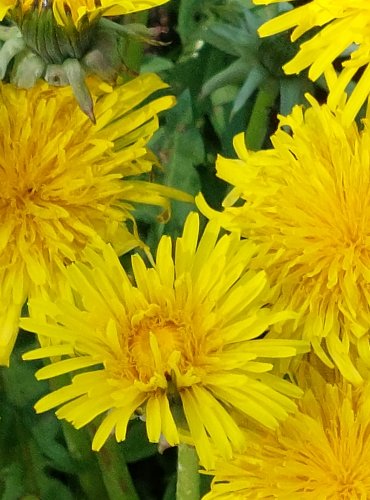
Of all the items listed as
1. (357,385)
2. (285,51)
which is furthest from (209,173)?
(357,385)

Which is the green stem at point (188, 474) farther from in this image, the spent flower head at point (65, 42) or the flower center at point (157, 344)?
the spent flower head at point (65, 42)

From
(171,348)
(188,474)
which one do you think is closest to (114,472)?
(188,474)

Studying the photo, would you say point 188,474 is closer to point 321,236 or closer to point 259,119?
point 321,236

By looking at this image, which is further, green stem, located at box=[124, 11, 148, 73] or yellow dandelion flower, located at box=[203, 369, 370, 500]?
green stem, located at box=[124, 11, 148, 73]

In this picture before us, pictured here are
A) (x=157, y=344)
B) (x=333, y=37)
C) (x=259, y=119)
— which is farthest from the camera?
(x=259, y=119)

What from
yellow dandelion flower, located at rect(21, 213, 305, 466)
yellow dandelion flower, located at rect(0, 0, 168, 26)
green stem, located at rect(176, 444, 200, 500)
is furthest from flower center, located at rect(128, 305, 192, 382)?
yellow dandelion flower, located at rect(0, 0, 168, 26)

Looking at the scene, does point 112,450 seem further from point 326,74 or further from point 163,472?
point 326,74

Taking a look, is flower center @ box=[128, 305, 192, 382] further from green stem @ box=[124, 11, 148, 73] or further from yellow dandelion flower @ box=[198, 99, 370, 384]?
green stem @ box=[124, 11, 148, 73]
